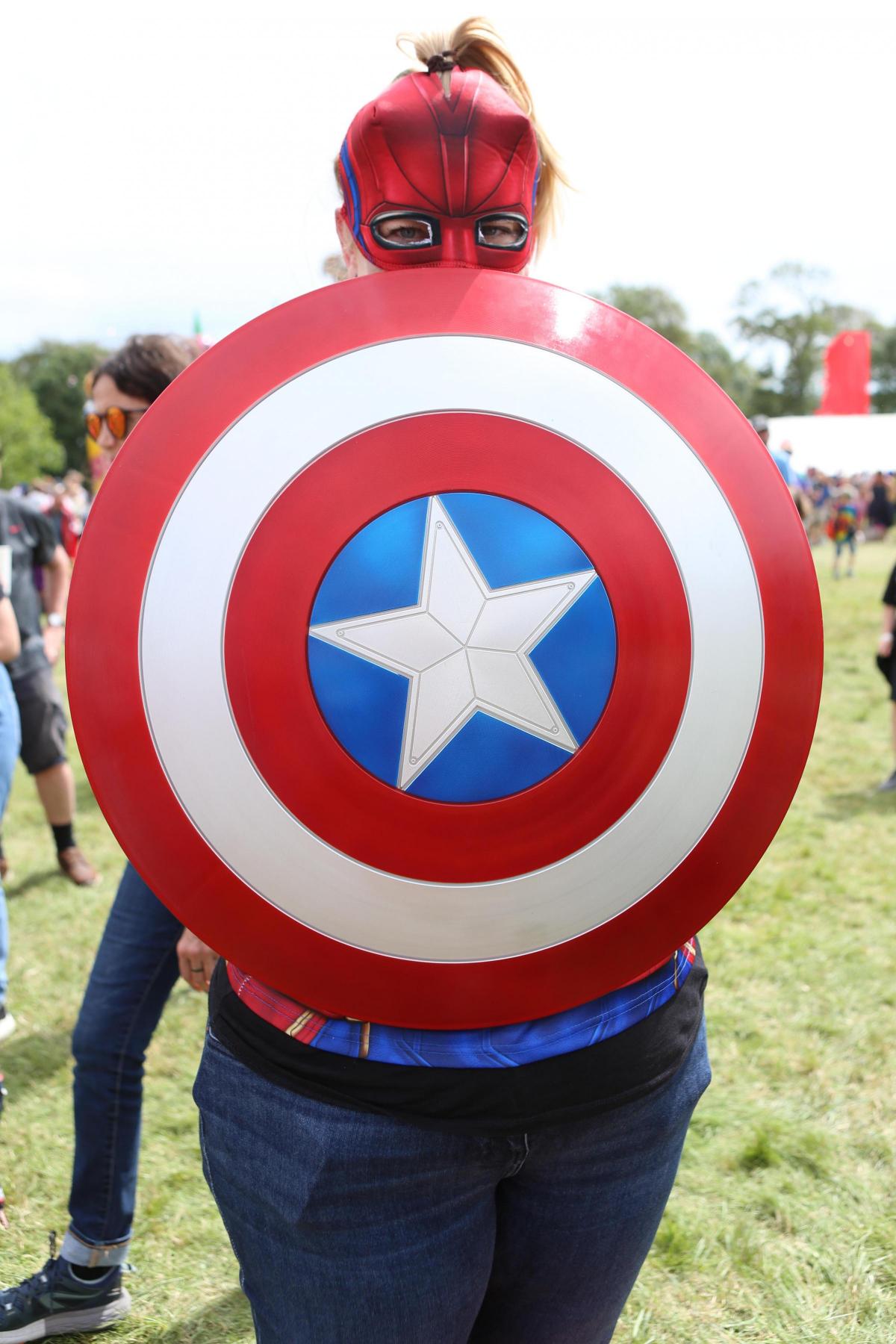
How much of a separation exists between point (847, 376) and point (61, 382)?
51666 mm

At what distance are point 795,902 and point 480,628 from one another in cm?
359

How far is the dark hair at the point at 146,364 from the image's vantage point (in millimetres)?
2158

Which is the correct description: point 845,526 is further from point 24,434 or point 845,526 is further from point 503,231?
point 24,434

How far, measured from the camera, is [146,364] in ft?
7.12

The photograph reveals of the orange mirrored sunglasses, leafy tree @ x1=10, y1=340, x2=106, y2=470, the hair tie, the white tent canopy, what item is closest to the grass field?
the hair tie

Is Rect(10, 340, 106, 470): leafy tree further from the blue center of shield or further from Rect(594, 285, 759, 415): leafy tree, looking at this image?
the blue center of shield

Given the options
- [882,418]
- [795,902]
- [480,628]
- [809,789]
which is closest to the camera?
[480,628]

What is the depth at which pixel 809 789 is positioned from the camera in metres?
5.52

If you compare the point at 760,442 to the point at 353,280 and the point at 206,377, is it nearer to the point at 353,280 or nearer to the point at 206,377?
the point at 353,280

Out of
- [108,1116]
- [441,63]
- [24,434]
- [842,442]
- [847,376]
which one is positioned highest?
[24,434]

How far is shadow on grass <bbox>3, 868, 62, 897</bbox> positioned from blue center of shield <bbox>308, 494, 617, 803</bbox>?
401cm

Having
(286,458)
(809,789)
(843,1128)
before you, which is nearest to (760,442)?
(286,458)

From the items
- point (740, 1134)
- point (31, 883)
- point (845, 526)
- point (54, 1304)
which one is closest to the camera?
point (54, 1304)

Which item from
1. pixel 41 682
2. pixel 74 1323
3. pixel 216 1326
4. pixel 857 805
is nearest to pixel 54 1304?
pixel 74 1323
